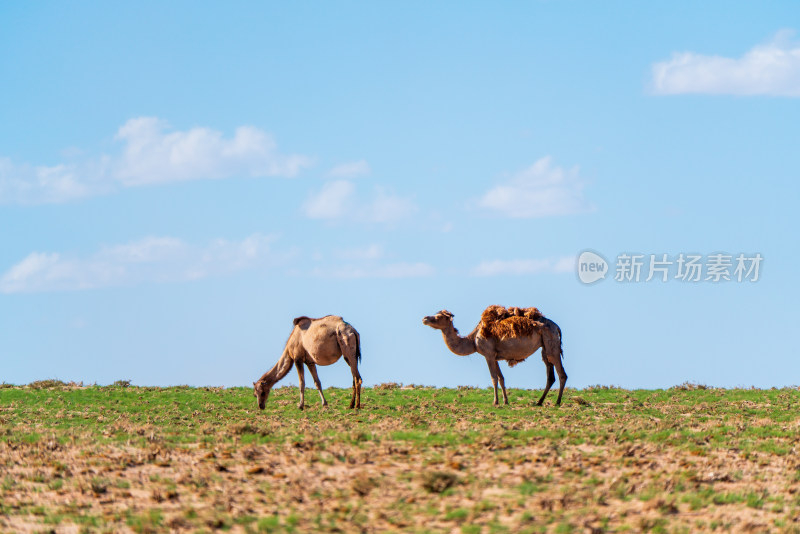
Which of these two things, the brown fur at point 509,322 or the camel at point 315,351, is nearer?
the camel at point 315,351

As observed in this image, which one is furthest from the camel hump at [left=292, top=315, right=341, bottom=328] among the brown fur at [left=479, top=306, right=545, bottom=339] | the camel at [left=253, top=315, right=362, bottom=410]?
the brown fur at [left=479, top=306, right=545, bottom=339]

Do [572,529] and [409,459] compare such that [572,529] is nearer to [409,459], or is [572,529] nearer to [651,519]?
[651,519]

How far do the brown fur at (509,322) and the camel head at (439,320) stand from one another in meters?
1.18

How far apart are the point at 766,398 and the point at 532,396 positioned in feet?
27.4

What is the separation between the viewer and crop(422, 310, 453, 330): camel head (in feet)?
102

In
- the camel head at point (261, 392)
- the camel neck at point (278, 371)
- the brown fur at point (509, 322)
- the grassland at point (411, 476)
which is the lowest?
the grassland at point (411, 476)

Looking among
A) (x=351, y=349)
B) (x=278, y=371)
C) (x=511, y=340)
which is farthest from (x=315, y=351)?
(x=511, y=340)

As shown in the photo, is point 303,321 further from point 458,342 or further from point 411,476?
point 411,476

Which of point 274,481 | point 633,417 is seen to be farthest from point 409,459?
point 633,417

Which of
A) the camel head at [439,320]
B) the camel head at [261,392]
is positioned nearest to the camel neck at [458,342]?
the camel head at [439,320]

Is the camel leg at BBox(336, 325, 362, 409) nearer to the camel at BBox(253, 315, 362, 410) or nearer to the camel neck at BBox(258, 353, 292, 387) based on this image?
the camel at BBox(253, 315, 362, 410)

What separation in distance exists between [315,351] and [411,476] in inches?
593

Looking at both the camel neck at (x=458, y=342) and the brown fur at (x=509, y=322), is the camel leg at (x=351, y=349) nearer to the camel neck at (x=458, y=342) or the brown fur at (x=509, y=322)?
the camel neck at (x=458, y=342)

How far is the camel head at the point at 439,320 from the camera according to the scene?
102 feet
